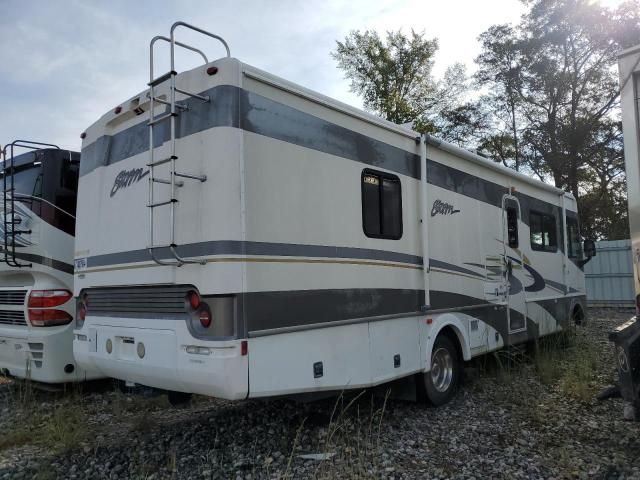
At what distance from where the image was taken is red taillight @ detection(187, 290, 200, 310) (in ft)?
12.1

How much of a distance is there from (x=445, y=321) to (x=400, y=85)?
20380mm

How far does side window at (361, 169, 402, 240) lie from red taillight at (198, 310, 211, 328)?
1625 millimetres

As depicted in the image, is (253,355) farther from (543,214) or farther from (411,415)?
(543,214)

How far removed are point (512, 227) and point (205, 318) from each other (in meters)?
4.92

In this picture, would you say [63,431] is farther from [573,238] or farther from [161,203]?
[573,238]

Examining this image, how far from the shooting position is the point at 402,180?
516 centimetres

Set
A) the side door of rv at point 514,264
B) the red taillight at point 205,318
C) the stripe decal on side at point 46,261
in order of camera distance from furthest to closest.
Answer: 1. the side door of rv at point 514,264
2. the stripe decal on side at point 46,261
3. the red taillight at point 205,318

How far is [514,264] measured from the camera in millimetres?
7027

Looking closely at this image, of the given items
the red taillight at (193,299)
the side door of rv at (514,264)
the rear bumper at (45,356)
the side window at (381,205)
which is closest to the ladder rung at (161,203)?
the red taillight at (193,299)

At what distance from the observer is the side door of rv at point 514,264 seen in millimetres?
6824

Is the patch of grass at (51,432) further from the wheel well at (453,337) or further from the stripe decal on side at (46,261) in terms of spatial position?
the wheel well at (453,337)

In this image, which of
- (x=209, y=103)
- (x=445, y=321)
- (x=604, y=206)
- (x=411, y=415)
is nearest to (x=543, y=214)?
(x=445, y=321)

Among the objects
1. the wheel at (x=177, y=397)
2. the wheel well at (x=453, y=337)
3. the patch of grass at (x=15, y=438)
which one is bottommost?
the patch of grass at (x=15, y=438)

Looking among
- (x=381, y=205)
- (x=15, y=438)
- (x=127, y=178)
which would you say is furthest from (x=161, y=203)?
(x=15, y=438)
